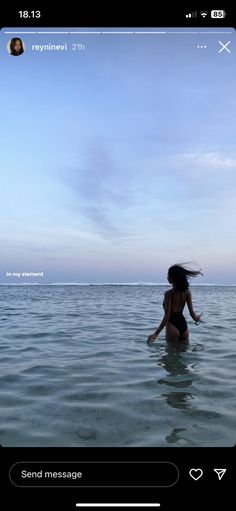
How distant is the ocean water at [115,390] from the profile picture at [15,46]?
10.9 ft

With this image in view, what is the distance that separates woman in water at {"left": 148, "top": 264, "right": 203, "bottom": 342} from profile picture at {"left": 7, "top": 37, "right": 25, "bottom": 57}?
632 centimetres

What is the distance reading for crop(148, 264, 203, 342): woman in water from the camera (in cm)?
882

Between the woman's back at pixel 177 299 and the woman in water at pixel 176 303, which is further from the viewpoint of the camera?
the woman's back at pixel 177 299

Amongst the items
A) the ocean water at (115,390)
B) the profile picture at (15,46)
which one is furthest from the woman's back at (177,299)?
the profile picture at (15,46)

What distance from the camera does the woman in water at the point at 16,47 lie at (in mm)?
2984
